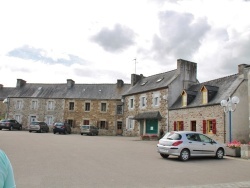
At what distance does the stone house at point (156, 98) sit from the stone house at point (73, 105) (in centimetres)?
483

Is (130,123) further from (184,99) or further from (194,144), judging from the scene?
(194,144)

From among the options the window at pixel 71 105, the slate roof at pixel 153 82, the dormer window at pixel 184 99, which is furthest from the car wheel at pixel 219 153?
the window at pixel 71 105

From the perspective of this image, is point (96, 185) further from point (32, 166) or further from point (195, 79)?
point (195, 79)

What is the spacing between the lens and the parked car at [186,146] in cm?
1215

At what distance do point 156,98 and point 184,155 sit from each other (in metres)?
17.6

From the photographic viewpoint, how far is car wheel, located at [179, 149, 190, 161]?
39.8 feet

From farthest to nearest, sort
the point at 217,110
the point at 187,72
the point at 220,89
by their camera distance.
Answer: the point at 187,72 < the point at 220,89 < the point at 217,110

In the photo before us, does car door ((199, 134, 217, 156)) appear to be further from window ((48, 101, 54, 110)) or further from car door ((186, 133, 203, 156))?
window ((48, 101, 54, 110))

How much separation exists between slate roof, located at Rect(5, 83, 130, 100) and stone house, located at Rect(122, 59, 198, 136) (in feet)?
20.8

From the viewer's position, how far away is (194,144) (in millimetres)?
12594

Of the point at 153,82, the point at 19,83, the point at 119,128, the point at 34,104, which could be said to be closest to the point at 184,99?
the point at 153,82

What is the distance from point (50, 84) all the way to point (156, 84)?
21.1 metres

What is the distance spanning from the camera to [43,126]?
3428 cm

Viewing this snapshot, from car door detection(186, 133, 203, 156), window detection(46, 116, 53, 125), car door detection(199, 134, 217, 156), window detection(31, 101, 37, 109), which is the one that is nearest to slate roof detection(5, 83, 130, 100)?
window detection(31, 101, 37, 109)
